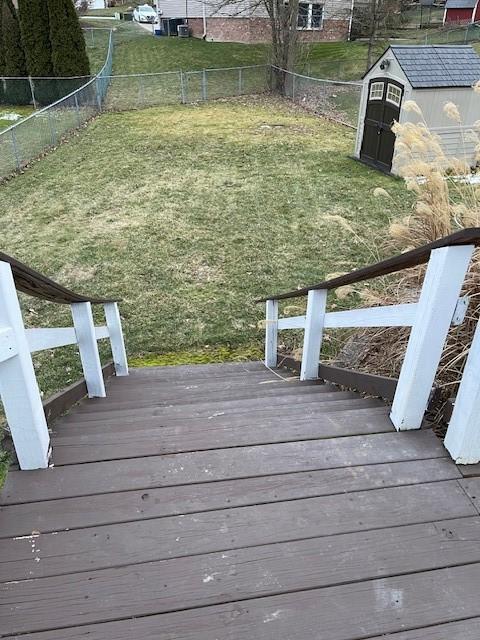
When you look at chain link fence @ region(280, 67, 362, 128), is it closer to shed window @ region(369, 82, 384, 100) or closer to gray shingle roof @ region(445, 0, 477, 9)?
shed window @ region(369, 82, 384, 100)

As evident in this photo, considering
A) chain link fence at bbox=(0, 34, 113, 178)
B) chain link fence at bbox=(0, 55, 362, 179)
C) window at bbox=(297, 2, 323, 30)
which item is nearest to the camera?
chain link fence at bbox=(0, 34, 113, 178)

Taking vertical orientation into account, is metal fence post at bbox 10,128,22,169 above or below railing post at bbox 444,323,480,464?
below

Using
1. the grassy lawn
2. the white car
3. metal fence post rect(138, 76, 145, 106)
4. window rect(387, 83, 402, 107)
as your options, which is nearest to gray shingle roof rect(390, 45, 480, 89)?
window rect(387, 83, 402, 107)

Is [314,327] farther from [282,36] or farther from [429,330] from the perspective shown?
[282,36]

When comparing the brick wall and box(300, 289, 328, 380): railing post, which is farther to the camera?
the brick wall

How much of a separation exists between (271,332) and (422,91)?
702cm

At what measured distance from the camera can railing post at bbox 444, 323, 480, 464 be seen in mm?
1789

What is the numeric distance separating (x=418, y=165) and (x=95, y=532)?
3.35 metres

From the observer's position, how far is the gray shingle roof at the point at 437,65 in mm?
9336

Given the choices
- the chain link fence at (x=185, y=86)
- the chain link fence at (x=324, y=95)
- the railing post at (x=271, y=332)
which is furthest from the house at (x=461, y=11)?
the railing post at (x=271, y=332)

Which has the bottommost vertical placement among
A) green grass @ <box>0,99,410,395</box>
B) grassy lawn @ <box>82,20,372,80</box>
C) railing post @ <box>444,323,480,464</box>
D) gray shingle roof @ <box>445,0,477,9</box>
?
green grass @ <box>0,99,410,395</box>

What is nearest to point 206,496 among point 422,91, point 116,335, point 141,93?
point 116,335

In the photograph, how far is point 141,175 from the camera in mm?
10641

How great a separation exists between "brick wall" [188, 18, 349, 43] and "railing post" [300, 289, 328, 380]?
2708 centimetres
